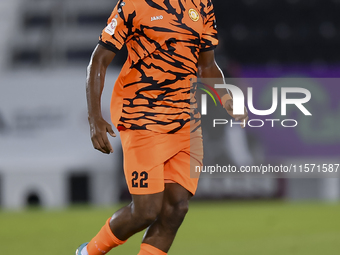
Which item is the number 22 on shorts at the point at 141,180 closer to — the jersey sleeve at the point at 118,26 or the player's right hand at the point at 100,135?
the player's right hand at the point at 100,135

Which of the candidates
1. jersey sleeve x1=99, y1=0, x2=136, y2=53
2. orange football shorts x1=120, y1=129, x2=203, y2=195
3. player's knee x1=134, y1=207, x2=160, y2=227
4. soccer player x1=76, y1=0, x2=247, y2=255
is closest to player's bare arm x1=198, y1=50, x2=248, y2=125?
soccer player x1=76, y1=0, x2=247, y2=255

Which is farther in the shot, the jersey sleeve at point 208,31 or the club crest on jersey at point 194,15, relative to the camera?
the jersey sleeve at point 208,31

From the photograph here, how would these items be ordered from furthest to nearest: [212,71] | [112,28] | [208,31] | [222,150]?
1. [222,150]
2. [212,71]
3. [208,31]
4. [112,28]

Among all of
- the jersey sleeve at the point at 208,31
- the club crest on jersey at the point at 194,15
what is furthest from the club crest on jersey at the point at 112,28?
the jersey sleeve at the point at 208,31

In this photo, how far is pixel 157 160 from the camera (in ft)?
8.57

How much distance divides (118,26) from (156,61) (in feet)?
0.80

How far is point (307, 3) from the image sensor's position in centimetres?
920

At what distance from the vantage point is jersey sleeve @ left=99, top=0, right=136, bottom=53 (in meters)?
2.53

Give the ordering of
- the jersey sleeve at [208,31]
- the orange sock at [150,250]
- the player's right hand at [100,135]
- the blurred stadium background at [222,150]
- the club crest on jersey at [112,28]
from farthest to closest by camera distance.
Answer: the blurred stadium background at [222,150] < the jersey sleeve at [208,31] < the orange sock at [150,250] < the club crest on jersey at [112,28] < the player's right hand at [100,135]

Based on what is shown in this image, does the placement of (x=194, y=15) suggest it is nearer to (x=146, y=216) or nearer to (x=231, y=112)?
(x=231, y=112)

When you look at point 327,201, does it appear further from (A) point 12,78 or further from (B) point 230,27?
(A) point 12,78

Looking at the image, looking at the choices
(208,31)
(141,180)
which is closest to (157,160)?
(141,180)

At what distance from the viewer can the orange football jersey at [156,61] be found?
2.56 meters

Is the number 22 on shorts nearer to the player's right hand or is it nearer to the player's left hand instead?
the player's right hand
